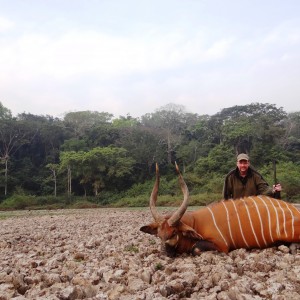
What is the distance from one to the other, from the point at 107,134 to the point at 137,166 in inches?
290

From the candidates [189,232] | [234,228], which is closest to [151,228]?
[189,232]

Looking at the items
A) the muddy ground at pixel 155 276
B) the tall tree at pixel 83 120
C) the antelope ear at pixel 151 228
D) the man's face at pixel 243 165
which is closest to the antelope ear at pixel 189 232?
the muddy ground at pixel 155 276

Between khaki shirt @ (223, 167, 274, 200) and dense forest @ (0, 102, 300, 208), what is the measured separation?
113ft

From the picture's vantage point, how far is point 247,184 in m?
7.18

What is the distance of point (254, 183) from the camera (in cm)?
717

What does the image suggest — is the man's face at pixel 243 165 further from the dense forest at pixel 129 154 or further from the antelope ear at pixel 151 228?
the dense forest at pixel 129 154

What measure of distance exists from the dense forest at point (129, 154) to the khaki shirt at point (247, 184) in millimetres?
34532

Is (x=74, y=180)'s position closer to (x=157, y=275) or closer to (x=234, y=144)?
(x=234, y=144)

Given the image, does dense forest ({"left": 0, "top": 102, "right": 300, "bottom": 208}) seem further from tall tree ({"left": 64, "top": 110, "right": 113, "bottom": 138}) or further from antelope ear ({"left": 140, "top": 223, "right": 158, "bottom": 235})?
antelope ear ({"left": 140, "top": 223, "right": 158, "bottom": 235})

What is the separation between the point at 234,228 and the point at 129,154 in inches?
1941

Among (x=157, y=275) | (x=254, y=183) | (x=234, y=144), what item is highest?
(x=234, y=144)

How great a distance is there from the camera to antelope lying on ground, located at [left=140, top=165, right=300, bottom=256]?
5.47m

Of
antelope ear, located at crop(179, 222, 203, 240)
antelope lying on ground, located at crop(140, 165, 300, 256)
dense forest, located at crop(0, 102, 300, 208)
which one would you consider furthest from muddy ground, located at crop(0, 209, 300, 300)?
dense forest, located at crop(0, 102, 300, 208)

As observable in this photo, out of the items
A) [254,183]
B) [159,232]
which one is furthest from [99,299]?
[254,183]
